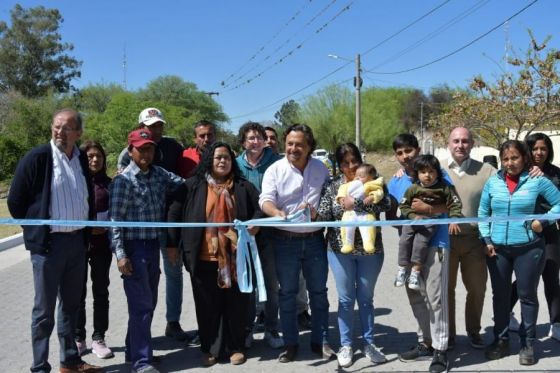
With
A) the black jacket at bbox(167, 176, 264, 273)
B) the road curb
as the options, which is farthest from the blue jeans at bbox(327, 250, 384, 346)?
the road curb

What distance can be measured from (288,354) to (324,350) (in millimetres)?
318

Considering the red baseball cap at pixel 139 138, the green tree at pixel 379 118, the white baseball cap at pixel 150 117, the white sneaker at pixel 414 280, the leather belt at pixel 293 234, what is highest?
the green tree at pixel 379 118

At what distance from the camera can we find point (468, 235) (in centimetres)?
461

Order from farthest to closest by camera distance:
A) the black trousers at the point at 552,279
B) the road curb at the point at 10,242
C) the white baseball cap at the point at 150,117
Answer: the road curb at the point at 10,242, the white baseball cap at the point at 150,117, the black trousers at the point at 552,279

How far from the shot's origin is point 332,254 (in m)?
4.51

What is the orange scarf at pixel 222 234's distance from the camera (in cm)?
445

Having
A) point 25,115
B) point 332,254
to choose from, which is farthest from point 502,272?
point 25,115

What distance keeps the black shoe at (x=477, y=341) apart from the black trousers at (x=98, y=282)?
11.0ft

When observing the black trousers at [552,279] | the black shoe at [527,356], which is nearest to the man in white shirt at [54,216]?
the black shoe at [527,356]

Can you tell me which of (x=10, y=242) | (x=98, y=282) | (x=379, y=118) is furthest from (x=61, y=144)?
(x=379, y=118)

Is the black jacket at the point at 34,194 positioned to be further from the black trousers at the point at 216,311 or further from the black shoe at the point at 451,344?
the black shoe at the point at 451,344

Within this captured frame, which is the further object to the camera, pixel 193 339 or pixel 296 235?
pixel 193 339

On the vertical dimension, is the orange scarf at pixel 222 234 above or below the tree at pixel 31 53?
below

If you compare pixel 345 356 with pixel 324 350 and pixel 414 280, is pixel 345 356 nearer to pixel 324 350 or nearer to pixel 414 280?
pixel 324 350
